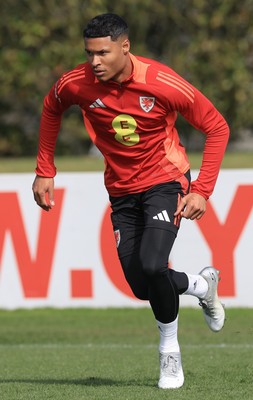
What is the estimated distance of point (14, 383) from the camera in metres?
7.98

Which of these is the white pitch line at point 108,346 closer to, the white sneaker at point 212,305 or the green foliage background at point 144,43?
the white sneaker at point 212,305

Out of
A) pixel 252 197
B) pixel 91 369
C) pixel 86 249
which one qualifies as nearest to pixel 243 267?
pixel 252 197

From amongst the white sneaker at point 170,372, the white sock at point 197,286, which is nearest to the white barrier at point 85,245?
the white sock at point 197,286

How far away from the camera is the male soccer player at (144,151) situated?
7242mm

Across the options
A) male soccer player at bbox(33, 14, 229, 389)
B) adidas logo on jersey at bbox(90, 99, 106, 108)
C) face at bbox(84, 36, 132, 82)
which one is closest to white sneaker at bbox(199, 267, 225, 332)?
male soccer player at bbox(33, 14, 229, 389)

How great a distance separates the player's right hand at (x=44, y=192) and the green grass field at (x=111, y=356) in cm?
117

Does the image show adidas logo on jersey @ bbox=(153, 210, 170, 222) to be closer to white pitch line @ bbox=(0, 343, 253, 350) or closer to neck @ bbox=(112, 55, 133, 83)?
neck @ bbox=(112, 55, 133, 83)

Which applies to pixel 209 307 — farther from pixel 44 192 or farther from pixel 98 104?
pixel 98 104

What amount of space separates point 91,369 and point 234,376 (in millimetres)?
1374

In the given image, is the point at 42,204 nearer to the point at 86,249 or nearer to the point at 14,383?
the point at 14,383

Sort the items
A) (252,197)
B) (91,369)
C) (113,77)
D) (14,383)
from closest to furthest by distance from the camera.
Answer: (113,77), (14,383), (91,369), (252,197)

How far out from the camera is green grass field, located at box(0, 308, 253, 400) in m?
7.41

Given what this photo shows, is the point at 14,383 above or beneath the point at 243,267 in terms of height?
above

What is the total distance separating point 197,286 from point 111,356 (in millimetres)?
2718
